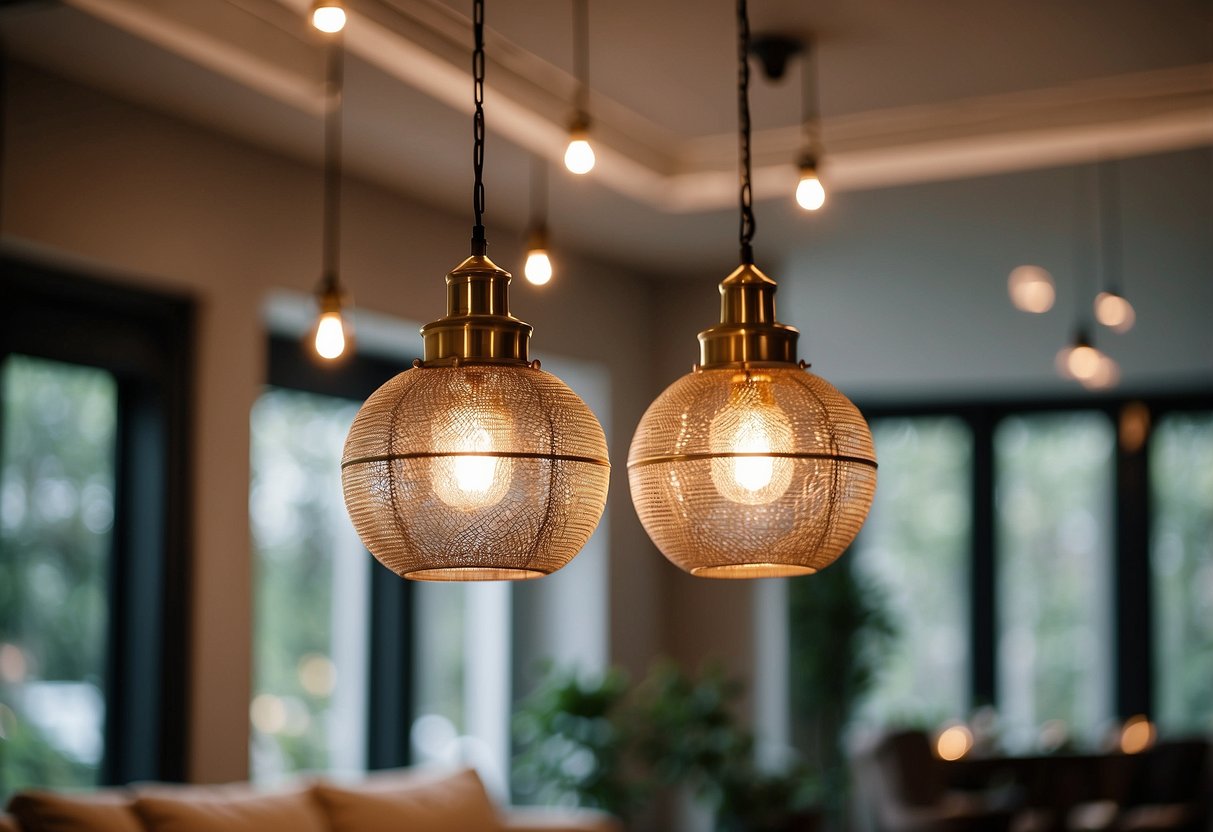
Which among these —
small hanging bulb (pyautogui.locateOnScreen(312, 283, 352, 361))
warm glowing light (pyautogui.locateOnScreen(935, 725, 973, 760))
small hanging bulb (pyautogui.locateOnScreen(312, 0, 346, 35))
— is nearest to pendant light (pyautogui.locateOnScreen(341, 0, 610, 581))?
→ small hanging bulb (pyautogui.locateOnScreen(312, 0, 346, 35))

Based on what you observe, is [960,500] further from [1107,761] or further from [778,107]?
[778,107]

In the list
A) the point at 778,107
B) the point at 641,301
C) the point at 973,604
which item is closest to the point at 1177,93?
the point at 778,107

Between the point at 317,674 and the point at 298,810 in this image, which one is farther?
the point at 317,674

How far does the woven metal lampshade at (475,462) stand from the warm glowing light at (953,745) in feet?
17.3

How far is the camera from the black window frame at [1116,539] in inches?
316

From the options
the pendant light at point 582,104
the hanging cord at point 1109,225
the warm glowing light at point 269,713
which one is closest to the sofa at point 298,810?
the warm glowing light at point 269,713

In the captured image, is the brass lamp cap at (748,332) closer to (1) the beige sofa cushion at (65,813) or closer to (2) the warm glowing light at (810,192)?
(2) the warm glowing light at (810,192)

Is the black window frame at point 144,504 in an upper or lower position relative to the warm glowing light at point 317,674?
upper

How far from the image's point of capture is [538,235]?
409 centimetres

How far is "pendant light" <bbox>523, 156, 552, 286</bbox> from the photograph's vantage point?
348 centimetres

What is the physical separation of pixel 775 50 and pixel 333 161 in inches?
63.4

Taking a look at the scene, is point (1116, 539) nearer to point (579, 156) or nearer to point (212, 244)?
point (212, 244)

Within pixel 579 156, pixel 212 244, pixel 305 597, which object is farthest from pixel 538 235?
pixel 305 597

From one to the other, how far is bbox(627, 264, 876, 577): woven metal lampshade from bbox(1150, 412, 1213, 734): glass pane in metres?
6.91
